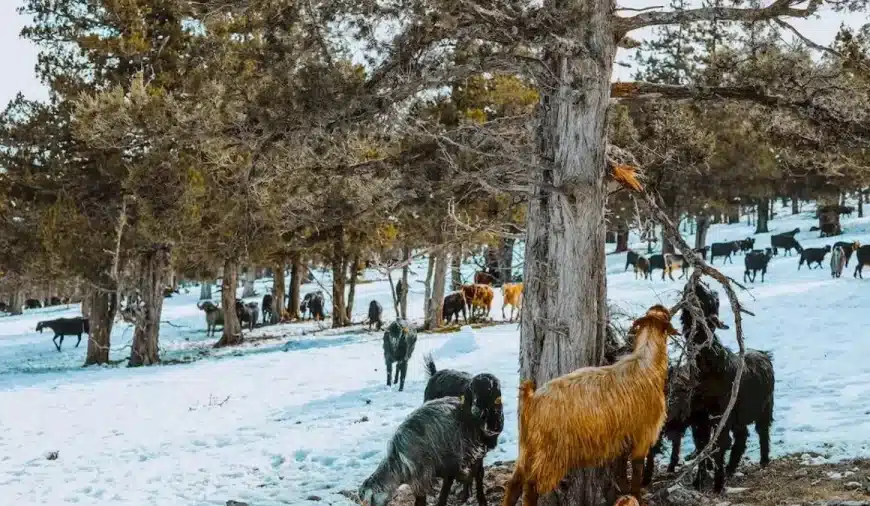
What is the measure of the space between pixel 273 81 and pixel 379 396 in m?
7.54

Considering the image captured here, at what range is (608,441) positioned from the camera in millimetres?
5031

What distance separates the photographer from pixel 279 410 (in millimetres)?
12258

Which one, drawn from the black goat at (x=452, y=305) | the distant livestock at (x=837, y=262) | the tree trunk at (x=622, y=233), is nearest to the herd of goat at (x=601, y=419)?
the tree trunk at (x=622, y=233)

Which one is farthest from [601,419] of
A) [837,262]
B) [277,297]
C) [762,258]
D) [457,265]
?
[277,297]

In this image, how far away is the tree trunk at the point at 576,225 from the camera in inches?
228

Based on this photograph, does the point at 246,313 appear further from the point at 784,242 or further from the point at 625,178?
the point at 625,178

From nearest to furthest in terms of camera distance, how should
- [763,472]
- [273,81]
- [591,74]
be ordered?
[591,74]
[273,81]
[763,472]

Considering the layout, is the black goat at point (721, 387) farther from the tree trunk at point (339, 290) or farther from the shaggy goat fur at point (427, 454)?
the tree trunk at point (339, 290)

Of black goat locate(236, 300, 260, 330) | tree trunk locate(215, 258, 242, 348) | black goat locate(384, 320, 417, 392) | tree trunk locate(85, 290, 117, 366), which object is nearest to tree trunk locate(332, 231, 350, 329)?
tree trunk locate(215, 258, 242, 348)

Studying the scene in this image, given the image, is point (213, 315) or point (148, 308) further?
point (213, 315)

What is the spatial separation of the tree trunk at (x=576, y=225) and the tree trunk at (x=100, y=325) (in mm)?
19042

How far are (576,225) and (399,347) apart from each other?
796 centimetres

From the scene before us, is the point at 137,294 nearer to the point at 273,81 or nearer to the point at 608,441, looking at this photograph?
the point at 273,81

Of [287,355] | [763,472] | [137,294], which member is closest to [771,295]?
[287,355]
